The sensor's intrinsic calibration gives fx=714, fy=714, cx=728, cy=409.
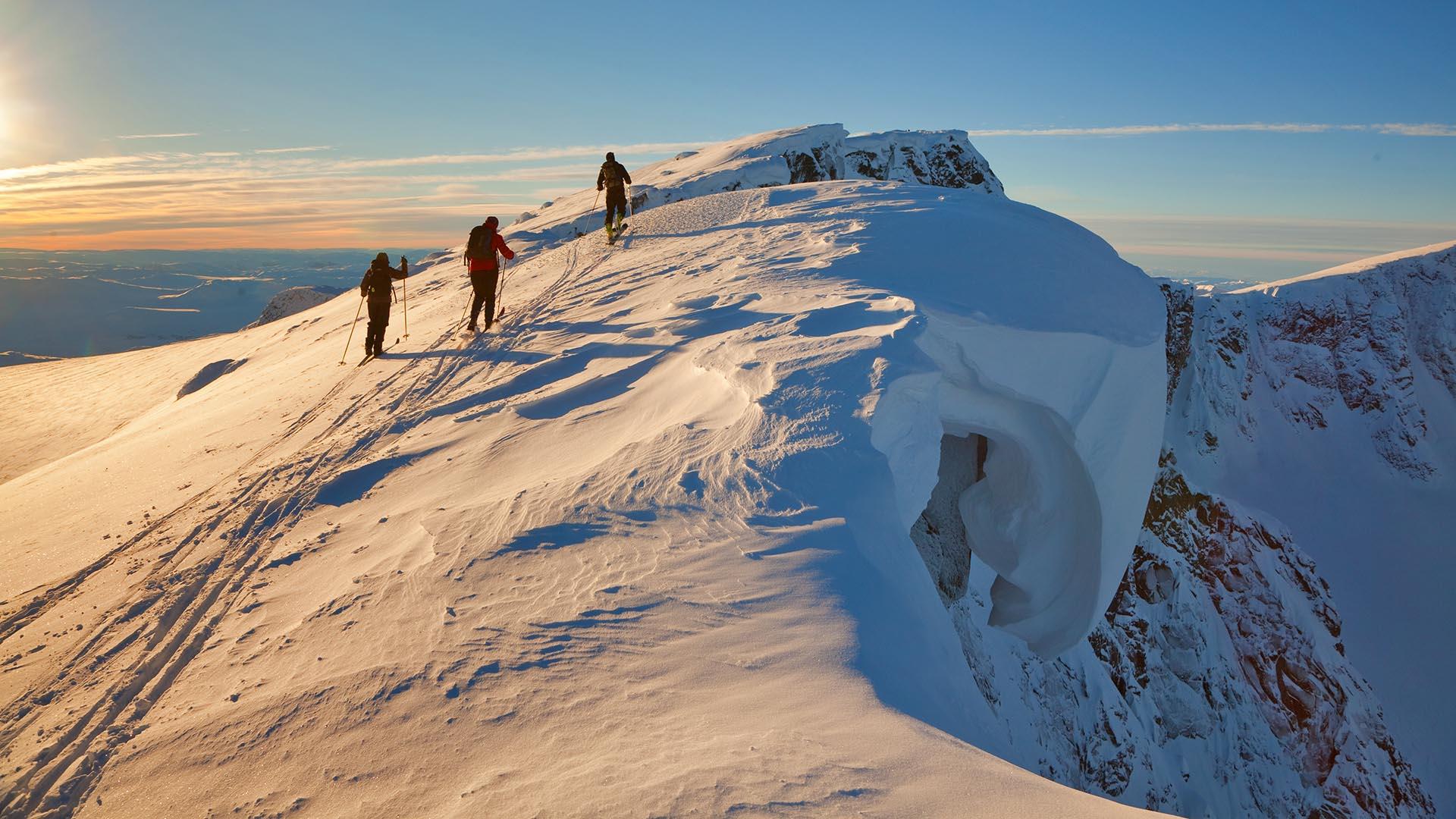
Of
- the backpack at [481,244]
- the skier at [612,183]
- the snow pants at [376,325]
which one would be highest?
the skier at [612,183]

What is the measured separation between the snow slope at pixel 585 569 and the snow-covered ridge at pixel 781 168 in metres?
10.9

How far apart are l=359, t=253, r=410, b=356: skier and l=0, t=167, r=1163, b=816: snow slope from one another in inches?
47.1

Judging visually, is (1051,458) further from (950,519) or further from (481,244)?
(481,244)

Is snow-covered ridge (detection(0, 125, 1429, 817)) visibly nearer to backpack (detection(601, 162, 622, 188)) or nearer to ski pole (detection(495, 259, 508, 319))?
ski pole (detection(495, 259, 508, 319))

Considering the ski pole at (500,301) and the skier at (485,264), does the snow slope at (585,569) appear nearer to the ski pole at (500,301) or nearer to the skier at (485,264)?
the skier at (485,264)

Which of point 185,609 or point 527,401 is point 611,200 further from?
point 185,609

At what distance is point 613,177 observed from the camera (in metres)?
14.4

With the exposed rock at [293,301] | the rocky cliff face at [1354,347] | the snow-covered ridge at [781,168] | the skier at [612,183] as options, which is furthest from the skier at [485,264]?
the rocky cliff face at [1354,347]

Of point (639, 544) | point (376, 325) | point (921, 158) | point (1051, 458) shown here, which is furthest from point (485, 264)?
point (921, 158)

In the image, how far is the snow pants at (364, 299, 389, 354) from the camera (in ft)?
36.7

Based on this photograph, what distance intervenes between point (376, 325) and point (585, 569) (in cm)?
884

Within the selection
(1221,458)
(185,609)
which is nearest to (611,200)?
(185,609)

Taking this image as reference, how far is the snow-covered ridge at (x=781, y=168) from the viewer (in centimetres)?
2055

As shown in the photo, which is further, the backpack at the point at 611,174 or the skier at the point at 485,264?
the backpack at the point at 611,174
